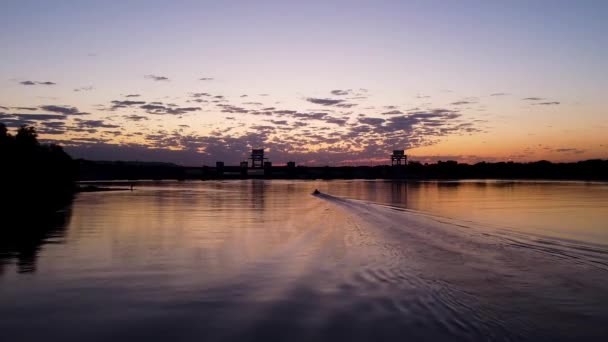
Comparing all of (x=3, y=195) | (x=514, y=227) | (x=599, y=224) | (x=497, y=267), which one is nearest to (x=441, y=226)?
(x=514, y=227)

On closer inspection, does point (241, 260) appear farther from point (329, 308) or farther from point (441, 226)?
point (441, 226)

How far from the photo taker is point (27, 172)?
70250mm

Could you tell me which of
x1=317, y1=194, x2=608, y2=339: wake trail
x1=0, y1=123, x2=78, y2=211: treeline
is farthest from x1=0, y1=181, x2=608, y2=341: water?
x1=0, y1=123, x2=78, y2=211: treeline

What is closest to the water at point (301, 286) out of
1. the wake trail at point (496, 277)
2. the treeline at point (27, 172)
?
the wake trail at point (496, 277)

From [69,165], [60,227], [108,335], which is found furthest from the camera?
[69,165]

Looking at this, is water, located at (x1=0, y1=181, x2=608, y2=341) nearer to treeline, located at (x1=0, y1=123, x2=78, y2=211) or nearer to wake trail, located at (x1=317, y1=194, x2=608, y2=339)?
wake trail, located at (x1=317, y1=194, x2=608, y2=339)

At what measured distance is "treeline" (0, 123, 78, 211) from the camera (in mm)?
61781

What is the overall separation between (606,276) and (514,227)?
1413 cm

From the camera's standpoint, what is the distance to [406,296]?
11.5 meters

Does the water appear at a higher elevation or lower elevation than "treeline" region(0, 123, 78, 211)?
lower

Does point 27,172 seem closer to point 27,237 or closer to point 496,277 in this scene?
point 27,237

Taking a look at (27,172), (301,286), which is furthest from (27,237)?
(27,172)

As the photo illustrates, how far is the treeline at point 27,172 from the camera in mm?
61781

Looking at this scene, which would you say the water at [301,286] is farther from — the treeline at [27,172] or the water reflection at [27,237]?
the treeline at [27,172]
